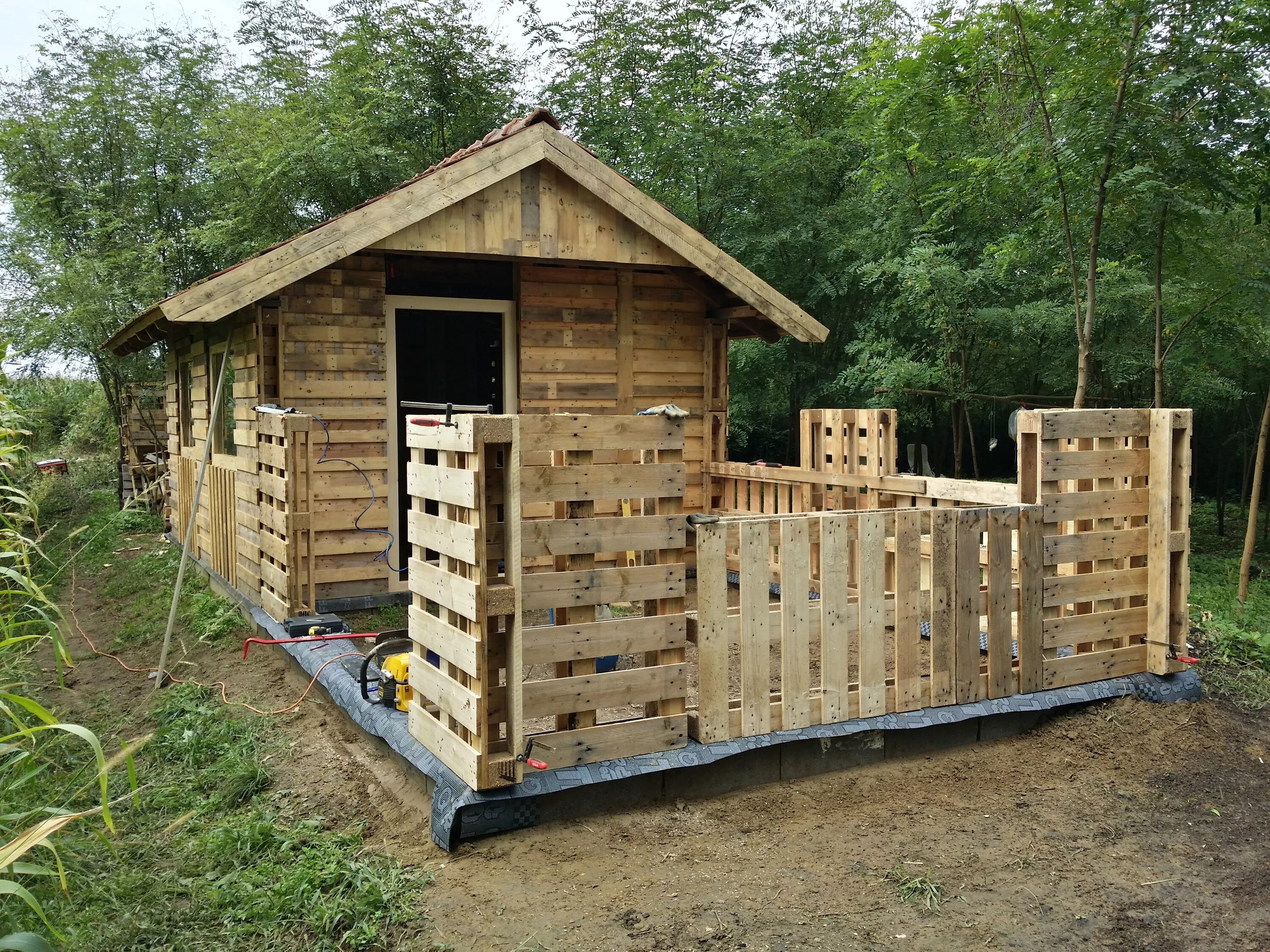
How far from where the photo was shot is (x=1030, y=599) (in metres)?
5.41

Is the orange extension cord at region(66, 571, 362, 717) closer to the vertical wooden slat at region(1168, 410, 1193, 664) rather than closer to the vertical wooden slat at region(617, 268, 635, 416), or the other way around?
the vertical wooden slat at region(617, 268, 635, 416)

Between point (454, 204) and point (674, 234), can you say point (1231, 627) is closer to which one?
point (674, 234)

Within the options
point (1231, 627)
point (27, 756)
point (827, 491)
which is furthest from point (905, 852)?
point (827, 491)

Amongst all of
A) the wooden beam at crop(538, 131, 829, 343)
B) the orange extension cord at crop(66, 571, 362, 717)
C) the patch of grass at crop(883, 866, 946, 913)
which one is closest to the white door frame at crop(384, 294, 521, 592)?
the wooden beam at crop(538, 131, 829, 343)

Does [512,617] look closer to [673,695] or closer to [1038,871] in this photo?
[673,695]

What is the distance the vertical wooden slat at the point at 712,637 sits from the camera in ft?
14.8

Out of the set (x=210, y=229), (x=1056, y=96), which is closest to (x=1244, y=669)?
(x=1056, y=96)

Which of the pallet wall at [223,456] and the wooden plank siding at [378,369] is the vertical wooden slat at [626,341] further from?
the pallet wall at [223,456]

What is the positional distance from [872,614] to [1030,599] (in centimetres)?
110

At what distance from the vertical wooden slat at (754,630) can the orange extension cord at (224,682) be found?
2694 millimetres

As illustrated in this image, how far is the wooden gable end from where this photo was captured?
307 inches

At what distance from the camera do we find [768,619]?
4676mm

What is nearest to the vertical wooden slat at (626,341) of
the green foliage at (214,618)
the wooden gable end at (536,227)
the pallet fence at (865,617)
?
the wooden gable end at (536,227)

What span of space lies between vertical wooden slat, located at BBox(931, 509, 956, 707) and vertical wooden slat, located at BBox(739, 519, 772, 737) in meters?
1.03
